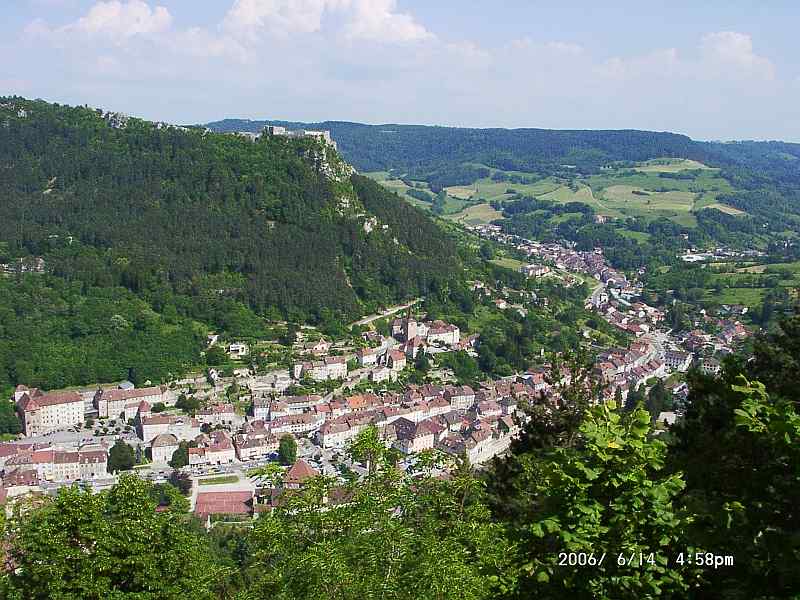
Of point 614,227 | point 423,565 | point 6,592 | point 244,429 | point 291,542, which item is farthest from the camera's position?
point 614,227

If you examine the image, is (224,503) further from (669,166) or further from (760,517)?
(669,166)

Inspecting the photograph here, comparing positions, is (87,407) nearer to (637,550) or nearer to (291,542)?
(291,542)

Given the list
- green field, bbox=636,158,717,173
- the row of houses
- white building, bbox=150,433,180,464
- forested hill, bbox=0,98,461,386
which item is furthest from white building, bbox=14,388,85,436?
green field, bbox=636,158,717,173

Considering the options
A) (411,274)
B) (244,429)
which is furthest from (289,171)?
(244,429)

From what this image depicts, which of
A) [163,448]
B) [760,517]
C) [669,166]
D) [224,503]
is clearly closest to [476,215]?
[669,166]

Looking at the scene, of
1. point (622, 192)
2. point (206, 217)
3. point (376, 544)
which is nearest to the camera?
point (376, 544)

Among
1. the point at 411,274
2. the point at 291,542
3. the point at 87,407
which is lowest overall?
the point at 87,407

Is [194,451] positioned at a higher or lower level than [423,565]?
lower

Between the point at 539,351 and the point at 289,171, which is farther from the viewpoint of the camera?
the point at 289,171
